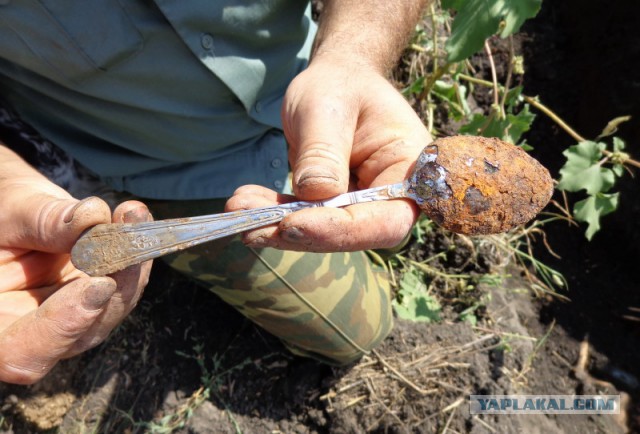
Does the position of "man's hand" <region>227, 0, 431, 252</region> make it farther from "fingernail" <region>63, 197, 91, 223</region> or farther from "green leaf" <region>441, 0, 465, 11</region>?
"fingernail" <region>63, 197, 91, 223</region>

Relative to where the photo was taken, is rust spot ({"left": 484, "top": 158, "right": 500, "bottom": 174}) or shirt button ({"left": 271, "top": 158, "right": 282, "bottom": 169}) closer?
rust spot ({"left": 484, "top": 158, "right": 500, "bottom": 174})

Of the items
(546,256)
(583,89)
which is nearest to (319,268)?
(546,256)

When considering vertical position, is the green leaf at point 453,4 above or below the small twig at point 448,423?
above

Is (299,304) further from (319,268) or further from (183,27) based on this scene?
(183,27)

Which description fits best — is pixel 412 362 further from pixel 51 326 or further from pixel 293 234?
pixel 51 326

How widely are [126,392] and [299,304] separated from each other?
77cm

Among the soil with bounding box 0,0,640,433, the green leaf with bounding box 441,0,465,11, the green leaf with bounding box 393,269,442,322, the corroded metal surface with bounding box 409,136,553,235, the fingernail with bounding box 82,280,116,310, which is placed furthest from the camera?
the green leaf with bounding box 393,269,442,322

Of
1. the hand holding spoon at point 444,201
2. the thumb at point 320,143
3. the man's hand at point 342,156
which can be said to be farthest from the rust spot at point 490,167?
the thumb at point 320,143

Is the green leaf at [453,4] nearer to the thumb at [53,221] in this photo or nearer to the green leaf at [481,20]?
the green leaf at [481,20]

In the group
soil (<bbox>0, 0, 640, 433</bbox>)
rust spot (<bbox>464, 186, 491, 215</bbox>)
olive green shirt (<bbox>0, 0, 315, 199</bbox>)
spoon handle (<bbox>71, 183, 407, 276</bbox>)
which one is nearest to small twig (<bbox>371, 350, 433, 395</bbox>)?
soil (<bbox>0, 0, 640, 433</bbox>)

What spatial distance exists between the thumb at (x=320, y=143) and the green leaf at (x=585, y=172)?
929 mm

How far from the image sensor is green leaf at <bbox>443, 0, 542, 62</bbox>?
124cm

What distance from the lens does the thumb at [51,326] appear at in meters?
0.89

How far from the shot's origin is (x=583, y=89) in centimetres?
223
